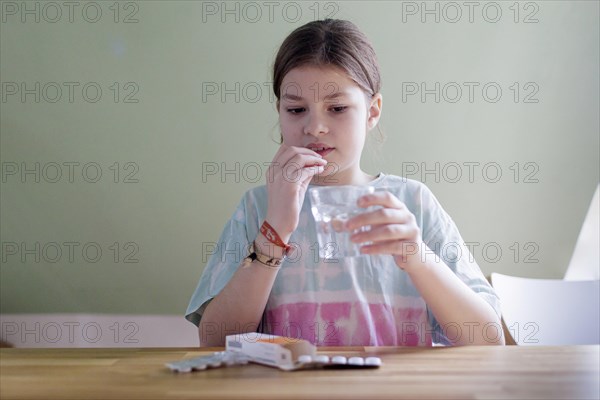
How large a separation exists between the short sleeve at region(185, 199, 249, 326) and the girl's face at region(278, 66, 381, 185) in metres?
0.23

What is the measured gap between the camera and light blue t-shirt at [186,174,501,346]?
1.52 meters

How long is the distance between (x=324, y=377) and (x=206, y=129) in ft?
5.47

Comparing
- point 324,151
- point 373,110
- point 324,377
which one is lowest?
point 324,377

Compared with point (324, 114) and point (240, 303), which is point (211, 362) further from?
point (324, 114)

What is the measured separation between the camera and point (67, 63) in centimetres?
248

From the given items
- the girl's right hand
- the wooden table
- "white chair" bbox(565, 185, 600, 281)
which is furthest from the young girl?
"white chair" bbox(565, 185, 600, 281)

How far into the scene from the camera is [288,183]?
143 centimetres

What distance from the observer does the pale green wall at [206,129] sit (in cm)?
246

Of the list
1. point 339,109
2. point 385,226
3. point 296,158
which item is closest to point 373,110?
point 339,109

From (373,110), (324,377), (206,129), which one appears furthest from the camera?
(206,129)

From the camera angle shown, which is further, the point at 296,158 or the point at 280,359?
the point at 296,158

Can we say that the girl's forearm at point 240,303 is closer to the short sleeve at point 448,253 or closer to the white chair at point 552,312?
the short sleeve at point 448,253

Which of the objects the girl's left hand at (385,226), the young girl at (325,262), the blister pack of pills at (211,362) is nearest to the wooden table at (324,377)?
the blister pack of pills at (211,362)

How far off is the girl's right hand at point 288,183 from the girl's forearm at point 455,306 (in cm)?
26
